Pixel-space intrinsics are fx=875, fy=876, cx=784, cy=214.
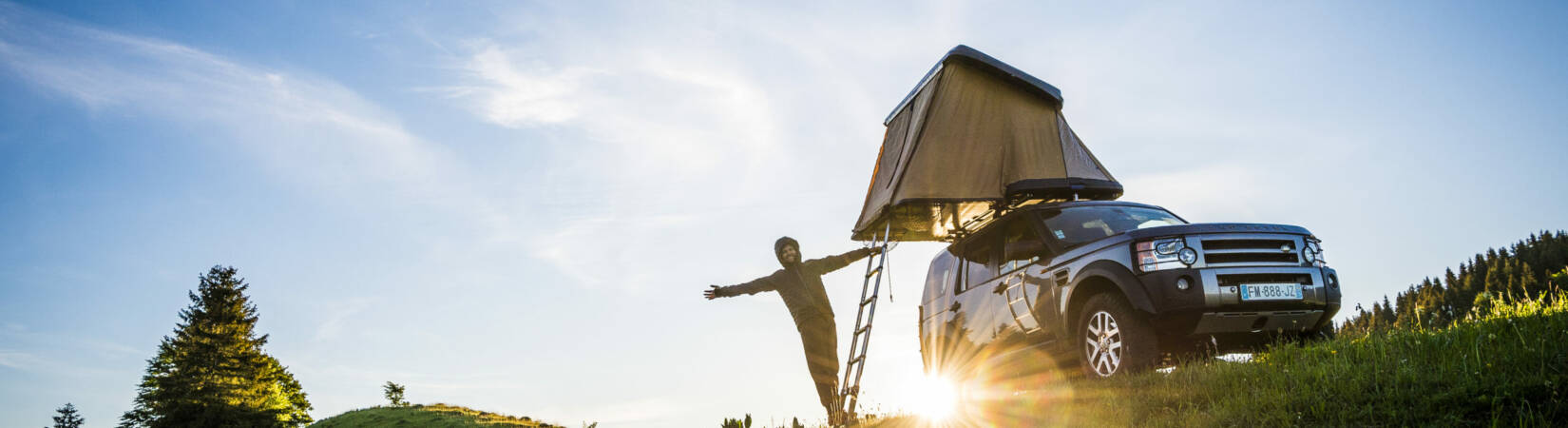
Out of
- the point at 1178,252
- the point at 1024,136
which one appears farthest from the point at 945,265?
the point at 1178,252

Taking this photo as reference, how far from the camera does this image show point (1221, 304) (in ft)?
21.8

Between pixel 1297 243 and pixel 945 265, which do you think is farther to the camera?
pixel 945 265

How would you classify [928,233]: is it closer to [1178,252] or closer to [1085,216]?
[1085,216]

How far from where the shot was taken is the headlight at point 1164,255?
6.76 m

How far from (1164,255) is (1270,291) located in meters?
0.85

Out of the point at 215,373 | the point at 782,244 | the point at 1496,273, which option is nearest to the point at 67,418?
the point at 215,373

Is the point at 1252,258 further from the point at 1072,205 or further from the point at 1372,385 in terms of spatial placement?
the point at 1072,205

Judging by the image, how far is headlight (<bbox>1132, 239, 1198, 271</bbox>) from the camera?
6.76 m

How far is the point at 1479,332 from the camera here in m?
5.79

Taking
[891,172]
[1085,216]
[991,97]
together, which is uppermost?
[991,97]

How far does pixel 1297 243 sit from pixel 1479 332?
1.45 meters

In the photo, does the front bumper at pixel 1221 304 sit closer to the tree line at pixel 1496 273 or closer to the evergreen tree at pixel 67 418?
the evergreen tree at pixel 67 418

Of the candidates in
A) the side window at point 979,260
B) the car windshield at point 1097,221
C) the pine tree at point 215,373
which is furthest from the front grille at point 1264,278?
the pine tree at point 215,373

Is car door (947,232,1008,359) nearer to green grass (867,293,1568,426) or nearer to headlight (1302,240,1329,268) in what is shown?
green grass (867,293,1568,426)
